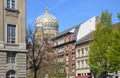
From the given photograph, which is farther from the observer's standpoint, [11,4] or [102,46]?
[102,46]

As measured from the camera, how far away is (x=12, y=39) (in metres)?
44.6

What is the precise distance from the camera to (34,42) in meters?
57.3

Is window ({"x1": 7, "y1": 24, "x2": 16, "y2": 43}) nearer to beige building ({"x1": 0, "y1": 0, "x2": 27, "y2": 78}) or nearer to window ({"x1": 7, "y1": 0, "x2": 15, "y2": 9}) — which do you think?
beige building ({"x1": 0, "y1": 0, "x2": 27, "y2": 78})

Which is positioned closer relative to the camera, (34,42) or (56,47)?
(34,42)

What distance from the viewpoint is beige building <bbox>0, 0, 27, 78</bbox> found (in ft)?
142

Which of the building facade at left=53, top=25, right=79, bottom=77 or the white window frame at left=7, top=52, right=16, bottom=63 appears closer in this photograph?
the white window frame at left=7, top=52, right=16, bottom=63

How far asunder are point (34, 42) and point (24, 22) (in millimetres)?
12150

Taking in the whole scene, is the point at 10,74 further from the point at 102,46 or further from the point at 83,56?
the point at 83,56

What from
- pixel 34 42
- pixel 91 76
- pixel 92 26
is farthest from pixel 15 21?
pixel 92 26

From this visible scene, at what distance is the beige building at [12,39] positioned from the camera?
43.2 m

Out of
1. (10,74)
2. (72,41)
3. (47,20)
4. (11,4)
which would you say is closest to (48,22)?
(47,20)

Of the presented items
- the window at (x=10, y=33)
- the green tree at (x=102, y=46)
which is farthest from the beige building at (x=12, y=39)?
the green tree at (x=102, y=46)

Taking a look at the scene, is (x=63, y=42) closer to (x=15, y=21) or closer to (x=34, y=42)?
(x=34, y=42)

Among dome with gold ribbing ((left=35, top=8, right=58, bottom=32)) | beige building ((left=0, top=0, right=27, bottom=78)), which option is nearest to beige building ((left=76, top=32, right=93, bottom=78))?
beige building ((left=0, top=0, right=27, bottom=78))
